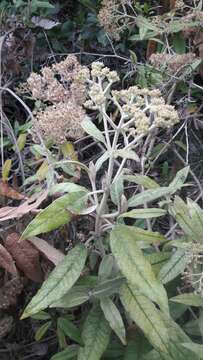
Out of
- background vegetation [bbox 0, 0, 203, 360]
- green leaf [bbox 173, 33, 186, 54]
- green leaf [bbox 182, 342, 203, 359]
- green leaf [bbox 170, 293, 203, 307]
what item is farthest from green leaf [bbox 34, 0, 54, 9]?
green leaf [bbox 182, 342, 203, 359]

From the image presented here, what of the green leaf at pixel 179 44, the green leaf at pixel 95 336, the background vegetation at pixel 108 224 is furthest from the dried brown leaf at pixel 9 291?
the green leaf at pixel 179 44

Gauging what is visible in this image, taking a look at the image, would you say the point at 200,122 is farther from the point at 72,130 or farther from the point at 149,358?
the point at 149,358

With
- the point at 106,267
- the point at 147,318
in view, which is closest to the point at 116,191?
the point at 106,267

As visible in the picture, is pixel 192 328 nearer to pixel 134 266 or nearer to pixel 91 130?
pixel 134 266

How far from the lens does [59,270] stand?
1356 millimetres

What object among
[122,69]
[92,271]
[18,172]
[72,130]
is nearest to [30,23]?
[122,69]

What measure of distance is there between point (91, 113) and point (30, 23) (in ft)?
1.57

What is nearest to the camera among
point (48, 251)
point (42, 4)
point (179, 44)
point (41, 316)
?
point (48, 251)

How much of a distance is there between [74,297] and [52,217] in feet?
0.73

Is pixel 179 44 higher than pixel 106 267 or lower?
higher

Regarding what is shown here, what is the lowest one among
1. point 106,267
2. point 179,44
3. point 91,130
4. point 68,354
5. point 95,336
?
point 68,354

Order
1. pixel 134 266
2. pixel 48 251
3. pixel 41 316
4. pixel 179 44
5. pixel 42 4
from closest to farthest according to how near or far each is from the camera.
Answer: pixel 134 266, pixel 48 251, pixel 41 316, pixel 179 44, pixel 42 4

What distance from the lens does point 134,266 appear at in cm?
128

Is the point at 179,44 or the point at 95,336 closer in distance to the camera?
the point at 95,336
